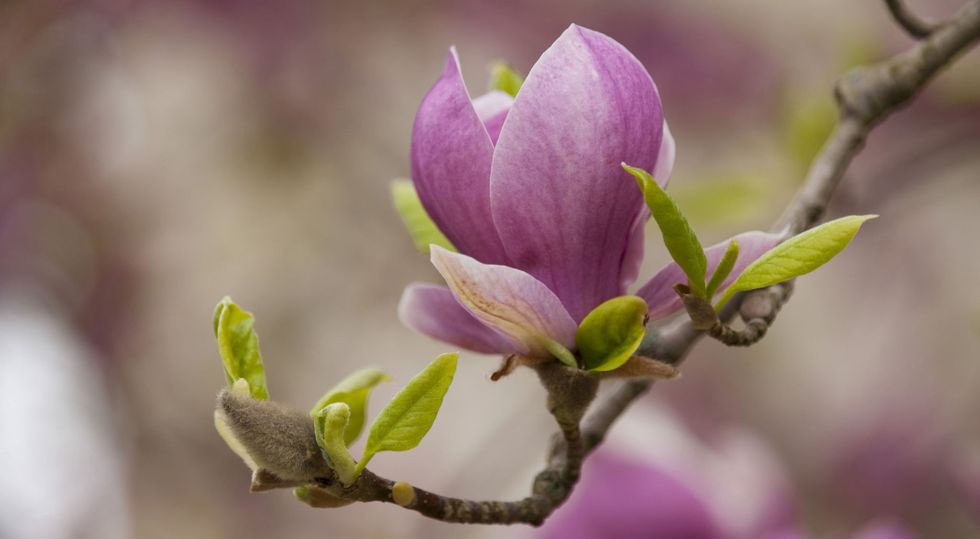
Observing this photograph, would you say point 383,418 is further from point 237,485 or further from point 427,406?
point 237,485

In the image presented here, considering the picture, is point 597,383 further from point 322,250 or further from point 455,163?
point 322,250

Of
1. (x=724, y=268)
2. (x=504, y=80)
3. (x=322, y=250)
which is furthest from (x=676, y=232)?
(x=322, y=250)

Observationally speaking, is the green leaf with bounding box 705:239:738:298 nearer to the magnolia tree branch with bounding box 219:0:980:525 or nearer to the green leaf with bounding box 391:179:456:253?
the magnolia tree branch with bounding box 219:0:980:525

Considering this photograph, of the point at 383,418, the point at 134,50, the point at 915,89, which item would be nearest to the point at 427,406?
the point at 383,418

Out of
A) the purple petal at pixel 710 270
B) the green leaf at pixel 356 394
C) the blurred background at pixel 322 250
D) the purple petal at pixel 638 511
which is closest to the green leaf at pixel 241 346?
the green leaf at pixel 356 394

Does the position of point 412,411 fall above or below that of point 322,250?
above
